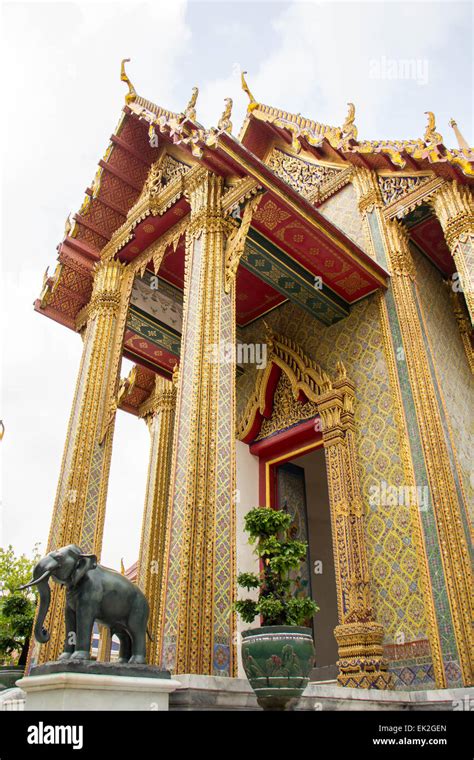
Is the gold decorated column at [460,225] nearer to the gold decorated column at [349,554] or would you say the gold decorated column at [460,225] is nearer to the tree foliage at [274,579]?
the gold decorated column at [349,554]

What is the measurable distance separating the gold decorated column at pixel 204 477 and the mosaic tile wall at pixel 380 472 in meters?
2.31

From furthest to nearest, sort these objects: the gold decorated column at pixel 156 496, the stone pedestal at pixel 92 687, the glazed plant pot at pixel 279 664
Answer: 1. the gold decorated column at pixel 156 496
2. the glazed plant pot at pixel 279 664
3. the stone pedestal at pixel 92 687

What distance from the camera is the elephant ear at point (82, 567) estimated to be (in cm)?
297

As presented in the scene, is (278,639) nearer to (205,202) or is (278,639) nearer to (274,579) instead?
(274,579)

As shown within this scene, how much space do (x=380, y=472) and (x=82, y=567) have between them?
3980 millimetres

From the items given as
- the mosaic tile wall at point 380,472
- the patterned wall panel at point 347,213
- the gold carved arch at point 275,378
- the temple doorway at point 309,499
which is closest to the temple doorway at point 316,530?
the temple doorway at point 309,499

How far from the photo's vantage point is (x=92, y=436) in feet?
20.5

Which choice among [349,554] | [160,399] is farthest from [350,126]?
[349,554]

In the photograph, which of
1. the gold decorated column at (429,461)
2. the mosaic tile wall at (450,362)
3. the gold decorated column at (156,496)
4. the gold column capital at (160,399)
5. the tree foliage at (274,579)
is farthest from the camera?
the gold column capital at (160,399)

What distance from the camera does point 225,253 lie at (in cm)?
551

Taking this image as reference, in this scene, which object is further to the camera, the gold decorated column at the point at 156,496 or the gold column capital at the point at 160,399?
the gold column capital at the point at 160,399

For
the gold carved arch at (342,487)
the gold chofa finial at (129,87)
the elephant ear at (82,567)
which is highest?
the gold chofa finial at (129,87)

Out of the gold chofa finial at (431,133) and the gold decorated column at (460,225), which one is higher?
→ the gold chofa finial at (431,133)

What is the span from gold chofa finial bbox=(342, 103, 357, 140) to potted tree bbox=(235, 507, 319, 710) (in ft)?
21.3
